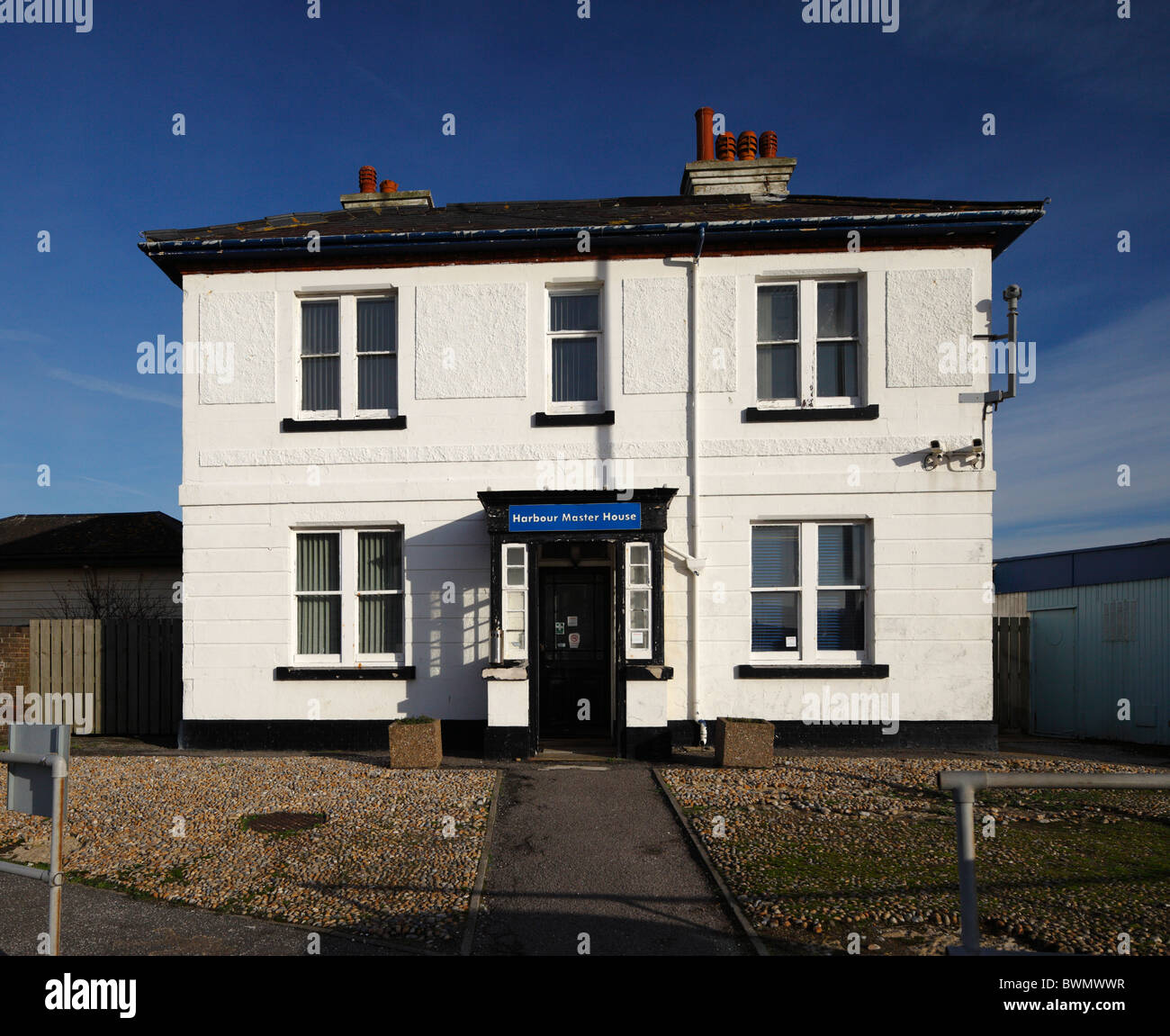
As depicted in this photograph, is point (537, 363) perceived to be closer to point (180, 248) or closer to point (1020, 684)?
point (180, 248)

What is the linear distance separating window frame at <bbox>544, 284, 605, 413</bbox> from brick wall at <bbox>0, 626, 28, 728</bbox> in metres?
9.21

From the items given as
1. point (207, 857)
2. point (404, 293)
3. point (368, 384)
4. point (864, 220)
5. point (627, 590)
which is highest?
point (864, 220)

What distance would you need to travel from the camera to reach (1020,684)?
45.3 feet

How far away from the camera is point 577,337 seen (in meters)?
11.5

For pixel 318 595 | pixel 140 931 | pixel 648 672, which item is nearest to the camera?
pixel 140 931

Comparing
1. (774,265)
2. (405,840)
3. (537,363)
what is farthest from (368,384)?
(405,840)

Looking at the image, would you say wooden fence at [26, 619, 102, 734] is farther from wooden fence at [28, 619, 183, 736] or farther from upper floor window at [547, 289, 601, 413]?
upper floor window at [547, 289, 601, 413]

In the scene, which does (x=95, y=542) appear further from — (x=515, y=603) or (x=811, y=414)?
(x=811, y=414)

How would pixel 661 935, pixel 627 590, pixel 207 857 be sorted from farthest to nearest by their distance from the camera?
pixel 627 590
pixel 207 857
pixel 661 935

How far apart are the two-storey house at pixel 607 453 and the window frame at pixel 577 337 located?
6 cm

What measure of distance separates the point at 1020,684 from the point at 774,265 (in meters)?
8.43

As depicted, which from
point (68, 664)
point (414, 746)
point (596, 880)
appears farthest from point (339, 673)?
point (596, 880)

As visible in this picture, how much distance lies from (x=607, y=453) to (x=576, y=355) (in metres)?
1.54
